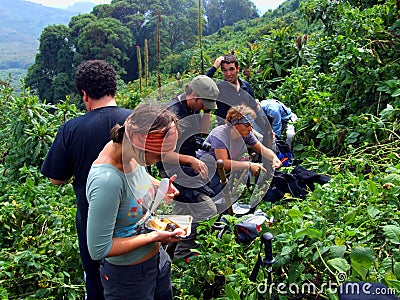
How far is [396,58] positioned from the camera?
11.3 ft

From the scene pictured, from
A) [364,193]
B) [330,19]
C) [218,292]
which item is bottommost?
[218,292]

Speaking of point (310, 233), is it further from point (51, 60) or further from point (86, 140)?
point (51, 60)

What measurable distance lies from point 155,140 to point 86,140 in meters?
0.65

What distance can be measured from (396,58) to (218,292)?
261cm

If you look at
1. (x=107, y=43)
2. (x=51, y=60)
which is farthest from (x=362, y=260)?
(x=51, y=60)

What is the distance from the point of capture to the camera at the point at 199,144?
257 centimetres

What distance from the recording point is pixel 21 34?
15162 cm

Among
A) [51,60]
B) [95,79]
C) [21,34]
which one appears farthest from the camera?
[21,34]

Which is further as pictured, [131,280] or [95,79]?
[95,79]

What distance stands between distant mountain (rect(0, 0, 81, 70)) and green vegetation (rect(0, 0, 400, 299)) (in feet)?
262

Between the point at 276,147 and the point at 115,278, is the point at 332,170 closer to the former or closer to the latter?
the point at 276,147

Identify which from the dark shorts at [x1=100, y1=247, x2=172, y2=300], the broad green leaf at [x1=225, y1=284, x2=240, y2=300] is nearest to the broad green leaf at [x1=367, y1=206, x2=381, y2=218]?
the broad green leaf at [x1=225, y1=284, x2=240, y2=300]

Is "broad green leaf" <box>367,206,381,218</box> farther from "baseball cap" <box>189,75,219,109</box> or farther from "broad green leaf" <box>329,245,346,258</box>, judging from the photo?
"baseball cap" <box>189,75,219,109</box>

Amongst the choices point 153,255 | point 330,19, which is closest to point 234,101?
point 153,255
